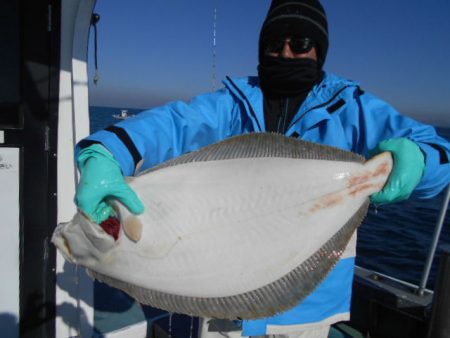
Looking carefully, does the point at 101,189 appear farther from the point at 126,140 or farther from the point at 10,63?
the point at 10,63

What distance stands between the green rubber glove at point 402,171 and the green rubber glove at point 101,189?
0.96 metres

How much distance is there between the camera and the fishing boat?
2568 mm

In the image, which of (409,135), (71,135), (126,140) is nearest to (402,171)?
(409,135)

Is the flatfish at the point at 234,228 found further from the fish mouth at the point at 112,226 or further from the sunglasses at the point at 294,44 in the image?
Result: the sunglasses at the point at 294,44

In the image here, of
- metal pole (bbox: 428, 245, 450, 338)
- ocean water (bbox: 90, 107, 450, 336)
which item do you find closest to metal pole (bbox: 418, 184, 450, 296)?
metal pole (bbox: 428, 245, 450, 338)

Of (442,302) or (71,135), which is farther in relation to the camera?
(71,135)

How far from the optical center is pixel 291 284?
1.45 metres

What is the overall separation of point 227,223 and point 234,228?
0.03 m

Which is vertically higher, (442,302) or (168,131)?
(168,131)

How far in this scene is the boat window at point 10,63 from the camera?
8.23ft

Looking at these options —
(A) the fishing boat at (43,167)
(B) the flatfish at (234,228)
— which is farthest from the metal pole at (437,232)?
(B) the flatfish at (234,228)

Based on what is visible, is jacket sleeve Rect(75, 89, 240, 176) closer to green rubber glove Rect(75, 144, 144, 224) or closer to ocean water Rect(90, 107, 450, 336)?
green rubber glove Rect(75, 144, 144, 224)

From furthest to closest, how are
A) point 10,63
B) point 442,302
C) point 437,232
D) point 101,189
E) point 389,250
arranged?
point 389,250, point 437,232, point 442,302, point 10,63, point 101,189

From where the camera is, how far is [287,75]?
6.10ft
